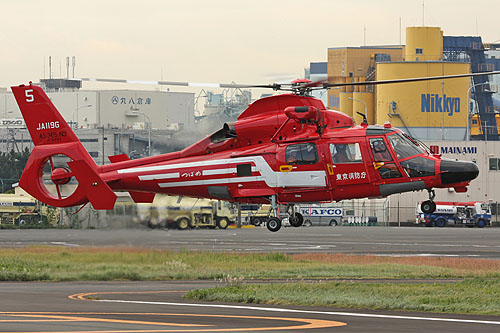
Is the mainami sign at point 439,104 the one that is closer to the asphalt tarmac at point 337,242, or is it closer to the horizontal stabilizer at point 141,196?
the asphalt tarmac at point 337,242

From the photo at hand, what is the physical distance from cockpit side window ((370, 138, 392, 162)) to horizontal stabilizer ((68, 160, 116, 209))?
950 cm

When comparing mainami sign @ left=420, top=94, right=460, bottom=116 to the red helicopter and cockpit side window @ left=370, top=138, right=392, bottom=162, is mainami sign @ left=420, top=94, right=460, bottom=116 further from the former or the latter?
cockpit side window @ left=370, top=138, right=392, bottom=162

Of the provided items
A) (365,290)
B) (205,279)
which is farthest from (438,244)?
(365,290)

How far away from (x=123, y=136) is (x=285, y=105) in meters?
96.7

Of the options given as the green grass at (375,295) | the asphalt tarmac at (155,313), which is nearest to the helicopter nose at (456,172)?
the green grass at (375,295)

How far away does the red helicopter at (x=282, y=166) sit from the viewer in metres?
31.8

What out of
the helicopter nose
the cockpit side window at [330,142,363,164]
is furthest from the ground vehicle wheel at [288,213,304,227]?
the helicopter nose

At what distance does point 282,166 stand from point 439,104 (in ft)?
309

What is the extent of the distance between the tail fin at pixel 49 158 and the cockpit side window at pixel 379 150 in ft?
31.1

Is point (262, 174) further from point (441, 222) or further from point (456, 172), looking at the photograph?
point (441, 222)

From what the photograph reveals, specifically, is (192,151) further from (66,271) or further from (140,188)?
(66,271)

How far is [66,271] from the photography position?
139ft

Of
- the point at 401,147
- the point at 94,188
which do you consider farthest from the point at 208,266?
the point at 401,147

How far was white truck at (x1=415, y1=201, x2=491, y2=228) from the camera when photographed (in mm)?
100062
